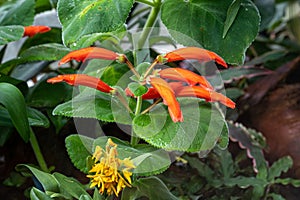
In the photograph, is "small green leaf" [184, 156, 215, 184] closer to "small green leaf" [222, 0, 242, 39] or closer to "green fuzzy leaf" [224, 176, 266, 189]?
"green fuzzy leaf" [224, 176, 266, 189]

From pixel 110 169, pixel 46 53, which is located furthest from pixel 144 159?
pixel 46 53

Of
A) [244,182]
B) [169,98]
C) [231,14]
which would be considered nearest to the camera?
[169,98]

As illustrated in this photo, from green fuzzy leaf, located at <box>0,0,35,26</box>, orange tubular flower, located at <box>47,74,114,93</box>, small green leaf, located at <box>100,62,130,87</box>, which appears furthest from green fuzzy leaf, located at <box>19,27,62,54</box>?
orange tubular flower, located at <box>47,74,114,93</box>

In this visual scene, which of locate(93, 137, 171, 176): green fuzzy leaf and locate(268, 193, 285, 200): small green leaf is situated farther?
locate(268, 193, 285, 200): small green leaf

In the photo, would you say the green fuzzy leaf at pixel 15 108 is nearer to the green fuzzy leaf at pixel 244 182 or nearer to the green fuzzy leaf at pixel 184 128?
the green fuzzy leaf at pixel 184 128

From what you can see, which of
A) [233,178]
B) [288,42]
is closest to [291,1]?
[288,42]

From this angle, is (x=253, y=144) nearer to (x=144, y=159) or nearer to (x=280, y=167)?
(x=280, y=167)

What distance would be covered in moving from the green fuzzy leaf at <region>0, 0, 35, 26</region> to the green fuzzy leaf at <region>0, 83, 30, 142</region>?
0.17 meters

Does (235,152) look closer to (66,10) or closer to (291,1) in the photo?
(66,10)

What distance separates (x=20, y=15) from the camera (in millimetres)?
737

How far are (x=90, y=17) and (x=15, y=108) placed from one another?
0.16 metres

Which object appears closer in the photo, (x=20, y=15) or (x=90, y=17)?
→ (x=90, y=17)

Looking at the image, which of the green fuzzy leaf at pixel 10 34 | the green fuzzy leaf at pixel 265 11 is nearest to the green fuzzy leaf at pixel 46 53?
the green fuzzy leaf at pixel 10 34

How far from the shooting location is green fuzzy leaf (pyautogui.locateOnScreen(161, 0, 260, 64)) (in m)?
0.57
